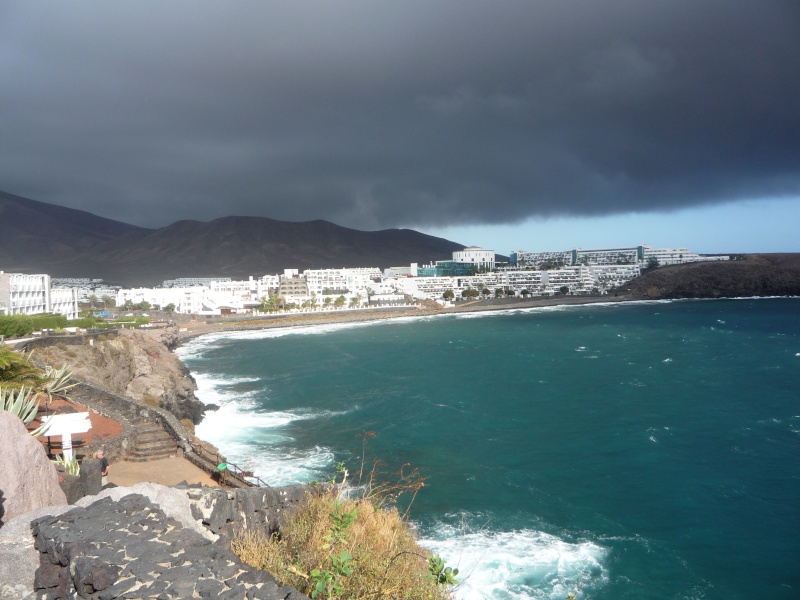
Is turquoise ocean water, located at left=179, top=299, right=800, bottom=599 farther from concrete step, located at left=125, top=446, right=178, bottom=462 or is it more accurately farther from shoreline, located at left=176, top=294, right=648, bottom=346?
shoreline, located at left=176, top=294, right=648, bottom=346

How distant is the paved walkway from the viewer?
13.3 m

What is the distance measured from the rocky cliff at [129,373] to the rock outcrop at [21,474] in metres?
15.9

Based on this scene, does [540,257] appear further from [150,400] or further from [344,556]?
[344,556]

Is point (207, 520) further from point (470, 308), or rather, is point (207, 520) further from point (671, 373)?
point (470, 308)

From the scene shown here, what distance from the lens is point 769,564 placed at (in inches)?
512

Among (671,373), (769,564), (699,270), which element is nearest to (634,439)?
(769,564)

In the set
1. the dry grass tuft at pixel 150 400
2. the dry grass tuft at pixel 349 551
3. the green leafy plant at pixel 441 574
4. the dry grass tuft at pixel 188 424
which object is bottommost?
the dry grass tuft at pixel 188 424

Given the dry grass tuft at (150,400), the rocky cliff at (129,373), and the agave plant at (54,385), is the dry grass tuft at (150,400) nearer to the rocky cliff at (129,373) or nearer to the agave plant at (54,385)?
the rocky cliff at (129,373)

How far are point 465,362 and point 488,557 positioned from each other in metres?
30.5

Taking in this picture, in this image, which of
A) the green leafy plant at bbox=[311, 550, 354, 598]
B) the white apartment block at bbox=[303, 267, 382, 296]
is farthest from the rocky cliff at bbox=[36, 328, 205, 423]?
the white apartment block at bbox=[303, 267, 382, 296]

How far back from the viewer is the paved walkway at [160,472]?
1334cm

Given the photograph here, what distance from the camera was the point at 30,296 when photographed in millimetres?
57281

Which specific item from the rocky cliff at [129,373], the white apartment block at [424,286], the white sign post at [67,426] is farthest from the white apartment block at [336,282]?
the white sign post at [67,426]

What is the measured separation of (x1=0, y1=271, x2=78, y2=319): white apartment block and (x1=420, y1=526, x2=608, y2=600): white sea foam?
49.7 meters
